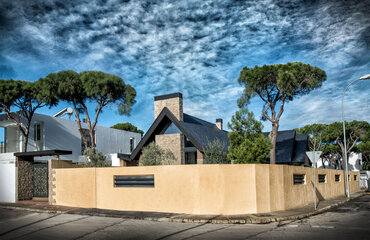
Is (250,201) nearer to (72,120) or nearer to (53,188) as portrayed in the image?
(53,188)

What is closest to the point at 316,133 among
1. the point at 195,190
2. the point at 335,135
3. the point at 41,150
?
the point at 335,135

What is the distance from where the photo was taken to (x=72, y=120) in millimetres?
36344

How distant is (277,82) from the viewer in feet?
96.4

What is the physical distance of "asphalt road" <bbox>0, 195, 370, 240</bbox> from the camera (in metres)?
8.98

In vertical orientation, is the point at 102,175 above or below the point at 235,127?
below

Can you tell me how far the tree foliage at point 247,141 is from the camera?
2006 cm

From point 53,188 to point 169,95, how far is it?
12.8 meters

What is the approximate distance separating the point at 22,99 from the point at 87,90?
21.1ft

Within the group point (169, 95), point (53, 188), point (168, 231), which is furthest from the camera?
point (169, 95)

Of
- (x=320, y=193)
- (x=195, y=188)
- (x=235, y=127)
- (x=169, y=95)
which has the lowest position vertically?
(x=320, y=193)

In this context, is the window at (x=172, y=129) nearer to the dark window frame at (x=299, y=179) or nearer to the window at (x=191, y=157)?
the window at (x=191, y=157)

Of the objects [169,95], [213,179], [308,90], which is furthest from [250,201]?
[308,90]

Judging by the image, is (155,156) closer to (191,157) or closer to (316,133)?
(191,157)

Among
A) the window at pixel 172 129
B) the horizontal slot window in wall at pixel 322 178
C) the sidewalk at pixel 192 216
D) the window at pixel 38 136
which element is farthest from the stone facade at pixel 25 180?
the horizontal slot window in wall at pixel 322 178
